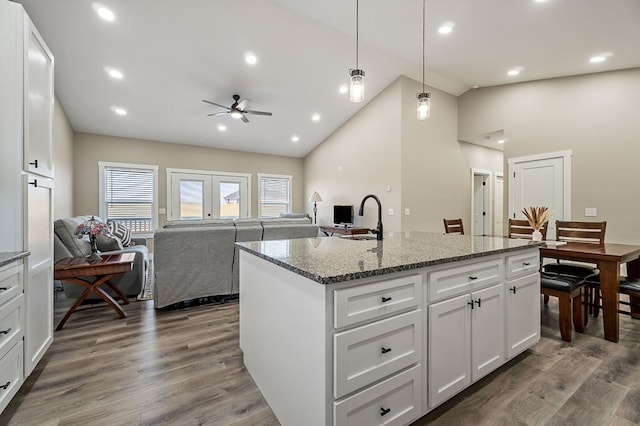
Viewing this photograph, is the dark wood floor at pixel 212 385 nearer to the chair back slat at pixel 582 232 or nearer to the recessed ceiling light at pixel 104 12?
the chair back slat at pixel 582 232

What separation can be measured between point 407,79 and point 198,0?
364 centimetres

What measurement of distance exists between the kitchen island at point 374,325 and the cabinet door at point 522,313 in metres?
0.02

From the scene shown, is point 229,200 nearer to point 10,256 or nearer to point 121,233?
point 121,233

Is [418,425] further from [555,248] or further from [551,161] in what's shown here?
[551,161]

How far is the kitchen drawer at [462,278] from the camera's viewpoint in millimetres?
1492

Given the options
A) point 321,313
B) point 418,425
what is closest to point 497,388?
point 418,425

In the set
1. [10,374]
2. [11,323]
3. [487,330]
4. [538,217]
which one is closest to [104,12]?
[11,323]

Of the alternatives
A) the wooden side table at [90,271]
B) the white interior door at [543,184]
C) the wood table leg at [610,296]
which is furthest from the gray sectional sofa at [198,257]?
the white interior door at [543,184]

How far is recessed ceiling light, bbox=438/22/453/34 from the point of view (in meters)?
3.63

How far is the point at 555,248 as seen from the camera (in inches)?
107

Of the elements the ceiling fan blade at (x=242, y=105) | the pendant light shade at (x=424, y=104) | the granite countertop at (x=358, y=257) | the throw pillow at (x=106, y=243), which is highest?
the ceiling fan blade at (x=242, y=105)

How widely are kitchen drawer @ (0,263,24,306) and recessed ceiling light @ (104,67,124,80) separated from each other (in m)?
3.84

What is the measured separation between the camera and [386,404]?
1287 mm

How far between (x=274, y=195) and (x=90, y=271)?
5.63 m
